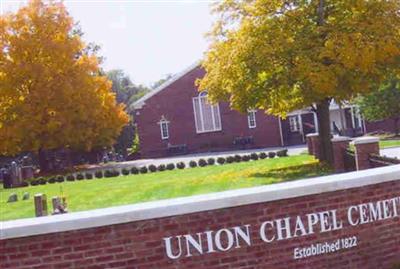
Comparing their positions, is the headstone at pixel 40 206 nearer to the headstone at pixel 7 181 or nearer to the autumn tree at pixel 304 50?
the autumn tree at pixel 304 50

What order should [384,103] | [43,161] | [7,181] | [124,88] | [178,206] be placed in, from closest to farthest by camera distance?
[178,206], [7,181], [384,103], [43,161], [124,88]

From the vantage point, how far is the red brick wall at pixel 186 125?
159 ft

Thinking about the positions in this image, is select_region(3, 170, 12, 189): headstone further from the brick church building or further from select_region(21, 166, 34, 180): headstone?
the brick church building

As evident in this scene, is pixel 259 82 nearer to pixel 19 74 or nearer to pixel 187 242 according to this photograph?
pixel 187 242

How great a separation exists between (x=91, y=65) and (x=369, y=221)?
3233 cm

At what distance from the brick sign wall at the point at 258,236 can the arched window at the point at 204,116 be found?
138 feet

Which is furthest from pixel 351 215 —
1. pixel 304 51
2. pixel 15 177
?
pixel 15 177

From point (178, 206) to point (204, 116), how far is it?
142 ft

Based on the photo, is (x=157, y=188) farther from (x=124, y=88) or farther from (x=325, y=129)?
(x=124, y=88)

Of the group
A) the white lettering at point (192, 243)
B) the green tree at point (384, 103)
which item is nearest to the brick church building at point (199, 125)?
the green tree at point (384, 103)

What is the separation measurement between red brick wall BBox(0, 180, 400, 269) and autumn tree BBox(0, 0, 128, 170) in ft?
97.3

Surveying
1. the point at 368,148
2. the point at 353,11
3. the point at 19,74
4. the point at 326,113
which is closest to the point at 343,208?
the point at 368,148

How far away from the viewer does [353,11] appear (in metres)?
18.1

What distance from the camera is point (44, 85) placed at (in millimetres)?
35469
